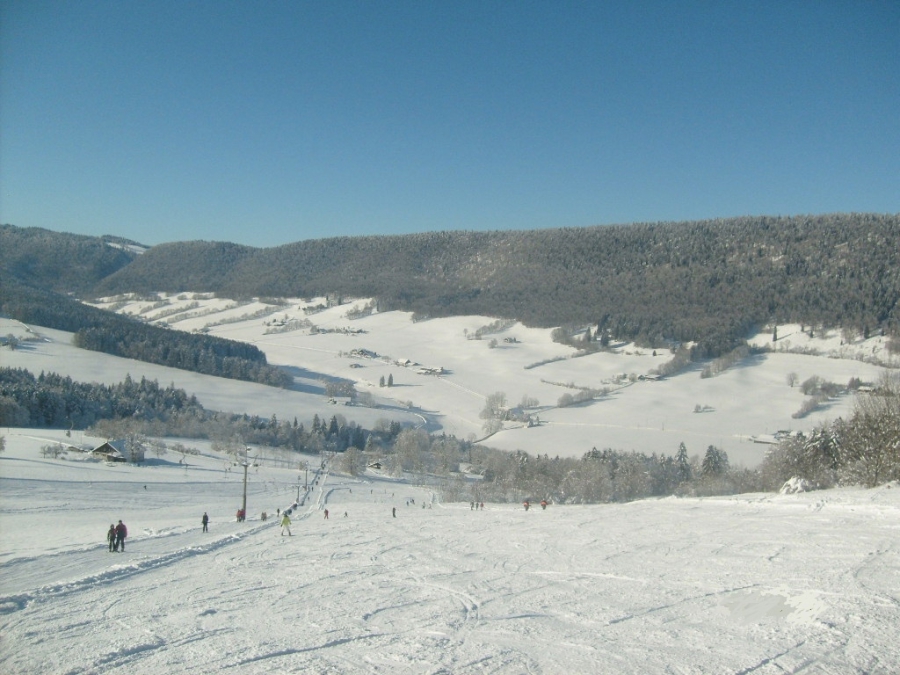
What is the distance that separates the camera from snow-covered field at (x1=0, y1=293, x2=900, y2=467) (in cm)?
9212

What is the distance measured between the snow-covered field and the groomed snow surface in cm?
6230

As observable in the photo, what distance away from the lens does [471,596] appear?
13.8 metres

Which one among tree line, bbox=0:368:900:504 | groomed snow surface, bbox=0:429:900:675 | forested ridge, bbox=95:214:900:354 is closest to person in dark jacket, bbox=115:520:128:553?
groomed snow surface, bbox=0:429:900:675

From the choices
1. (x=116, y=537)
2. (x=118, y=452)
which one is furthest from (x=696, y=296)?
(x=116, y=537)

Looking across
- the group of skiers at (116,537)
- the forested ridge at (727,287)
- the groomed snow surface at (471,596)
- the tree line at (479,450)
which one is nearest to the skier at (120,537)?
the group of skiers at (116,537)

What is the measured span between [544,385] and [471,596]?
111 m

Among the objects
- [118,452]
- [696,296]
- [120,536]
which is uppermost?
[696,296]

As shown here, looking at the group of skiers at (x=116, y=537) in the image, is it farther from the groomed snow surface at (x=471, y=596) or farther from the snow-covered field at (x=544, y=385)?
the snow-covered field at (x=544, y=385)

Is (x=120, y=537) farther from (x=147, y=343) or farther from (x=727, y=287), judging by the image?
(x=727, y=287)

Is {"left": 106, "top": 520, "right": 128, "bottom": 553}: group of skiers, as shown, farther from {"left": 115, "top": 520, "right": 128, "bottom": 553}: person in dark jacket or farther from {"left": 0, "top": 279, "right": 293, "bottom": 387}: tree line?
{"left": 0, "top": 279, "right": 293, "bottom": 387}: tree line

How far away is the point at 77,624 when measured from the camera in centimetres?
1127

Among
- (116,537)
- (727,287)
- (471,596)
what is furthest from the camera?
(727,287)

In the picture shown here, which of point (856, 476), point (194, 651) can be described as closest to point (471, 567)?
point (194, 651)

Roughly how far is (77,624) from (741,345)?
5445 inches
